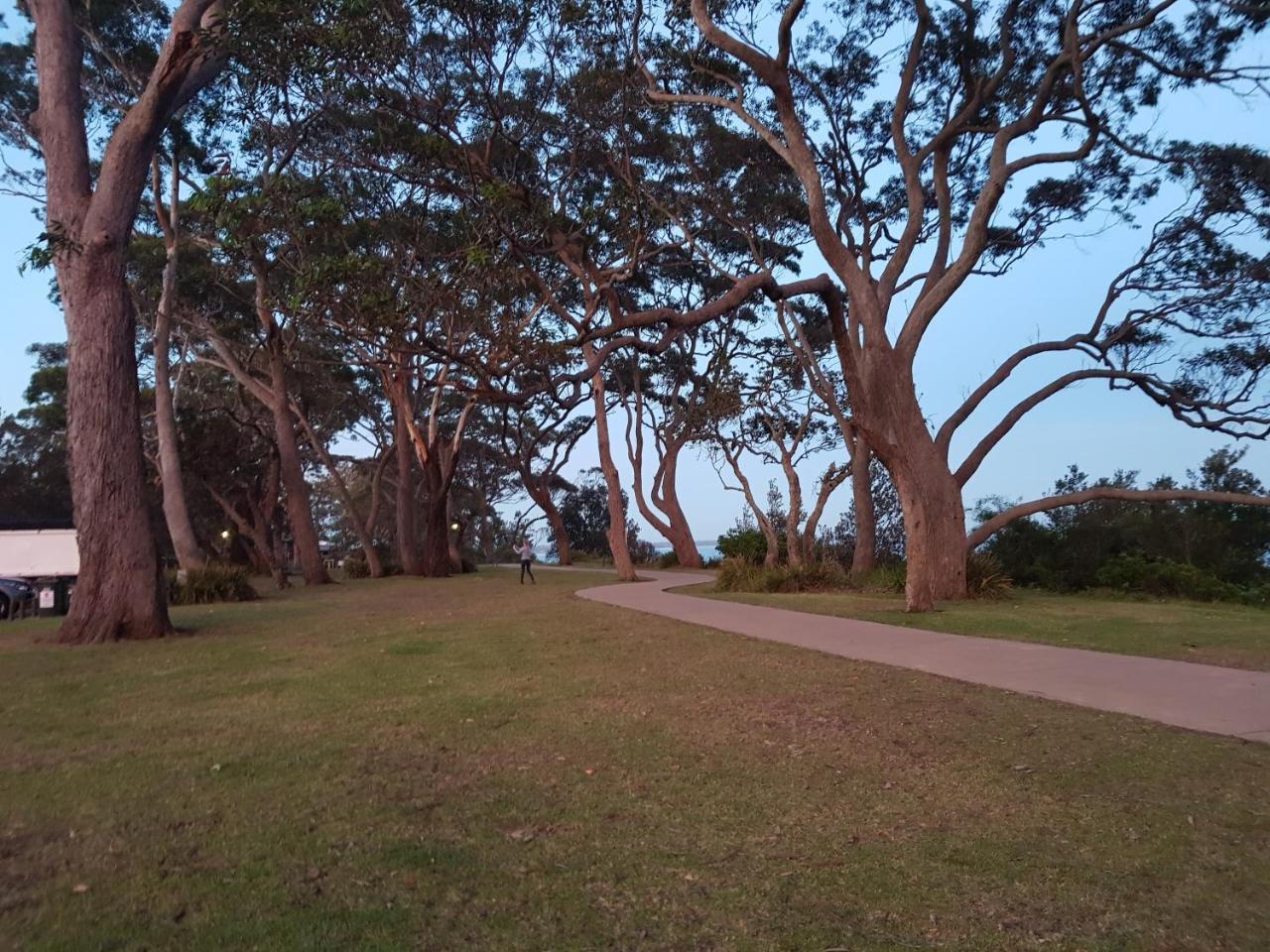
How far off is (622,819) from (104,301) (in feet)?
41.2

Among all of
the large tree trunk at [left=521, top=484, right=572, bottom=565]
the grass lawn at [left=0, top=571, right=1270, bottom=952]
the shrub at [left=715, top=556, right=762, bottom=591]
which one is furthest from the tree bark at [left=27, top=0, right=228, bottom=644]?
the large tree trunk at [left=521, top=484, right=572, bottom=565]

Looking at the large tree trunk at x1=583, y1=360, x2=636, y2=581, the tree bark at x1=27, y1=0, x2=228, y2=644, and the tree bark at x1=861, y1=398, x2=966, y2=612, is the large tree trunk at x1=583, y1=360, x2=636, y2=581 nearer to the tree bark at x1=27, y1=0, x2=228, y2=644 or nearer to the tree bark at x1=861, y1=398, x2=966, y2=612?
the tree bark at x1=861, y1=398, x2=966, y2=612

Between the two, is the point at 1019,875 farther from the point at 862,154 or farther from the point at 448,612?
the point at 862,154

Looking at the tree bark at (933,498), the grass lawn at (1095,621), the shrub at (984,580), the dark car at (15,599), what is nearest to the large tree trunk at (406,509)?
the dark car at (15,599)

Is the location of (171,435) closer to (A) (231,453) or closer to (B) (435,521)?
(B) (435,521)

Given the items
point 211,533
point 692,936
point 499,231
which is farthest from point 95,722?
point 211,533

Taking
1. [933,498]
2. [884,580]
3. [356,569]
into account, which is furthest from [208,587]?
[356,569]

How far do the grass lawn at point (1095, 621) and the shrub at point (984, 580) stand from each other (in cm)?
31

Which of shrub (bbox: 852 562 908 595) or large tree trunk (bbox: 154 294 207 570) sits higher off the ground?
large tree trunk (bbox: 154 294 207 570)

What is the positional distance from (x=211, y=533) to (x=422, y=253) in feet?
112

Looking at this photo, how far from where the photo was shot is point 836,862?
180 inches

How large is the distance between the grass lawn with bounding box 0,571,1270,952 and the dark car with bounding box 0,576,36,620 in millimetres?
12994

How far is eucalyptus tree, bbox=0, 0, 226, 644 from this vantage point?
14.4 meters

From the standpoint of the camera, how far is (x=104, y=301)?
14555 millimetres
